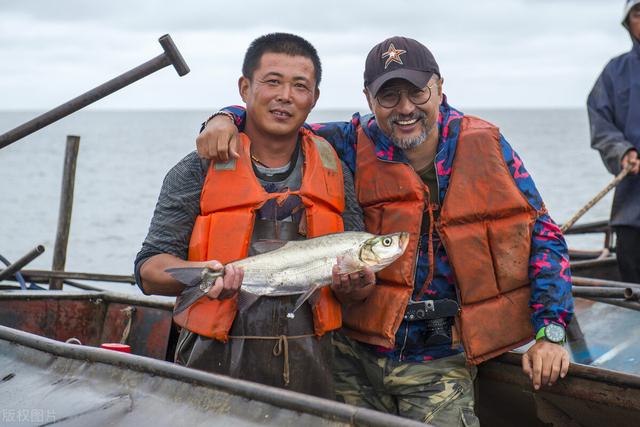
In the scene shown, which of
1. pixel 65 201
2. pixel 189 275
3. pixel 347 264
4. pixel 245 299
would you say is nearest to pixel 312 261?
pixel 347 264

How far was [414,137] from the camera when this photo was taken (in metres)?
4.19

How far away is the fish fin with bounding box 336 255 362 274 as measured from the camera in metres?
3.76

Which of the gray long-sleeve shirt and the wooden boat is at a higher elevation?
the gray long-sleeve shirt

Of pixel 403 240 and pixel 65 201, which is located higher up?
pixel 403 240

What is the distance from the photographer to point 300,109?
406 centimetres

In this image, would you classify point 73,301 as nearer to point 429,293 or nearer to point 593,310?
point 429,293

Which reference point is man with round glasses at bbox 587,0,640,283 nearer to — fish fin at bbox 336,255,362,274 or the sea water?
fish fin at bbox 336,255,362,274

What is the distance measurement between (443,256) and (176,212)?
1.33 meters

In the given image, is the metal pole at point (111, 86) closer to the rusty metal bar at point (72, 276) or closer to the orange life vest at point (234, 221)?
the orange life vest at point (234, 221)

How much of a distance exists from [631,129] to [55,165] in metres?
52.1

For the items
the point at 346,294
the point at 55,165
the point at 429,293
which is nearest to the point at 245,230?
the point at 346,294

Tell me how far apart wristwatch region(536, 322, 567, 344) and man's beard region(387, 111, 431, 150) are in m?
1.06

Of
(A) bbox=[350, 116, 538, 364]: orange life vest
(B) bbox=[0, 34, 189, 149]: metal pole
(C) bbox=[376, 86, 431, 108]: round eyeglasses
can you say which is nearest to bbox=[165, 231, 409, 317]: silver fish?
(A) bbox=[350, 116, 538, 364]: orange life vest

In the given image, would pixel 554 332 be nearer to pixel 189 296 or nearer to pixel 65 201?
pixel 189 296
